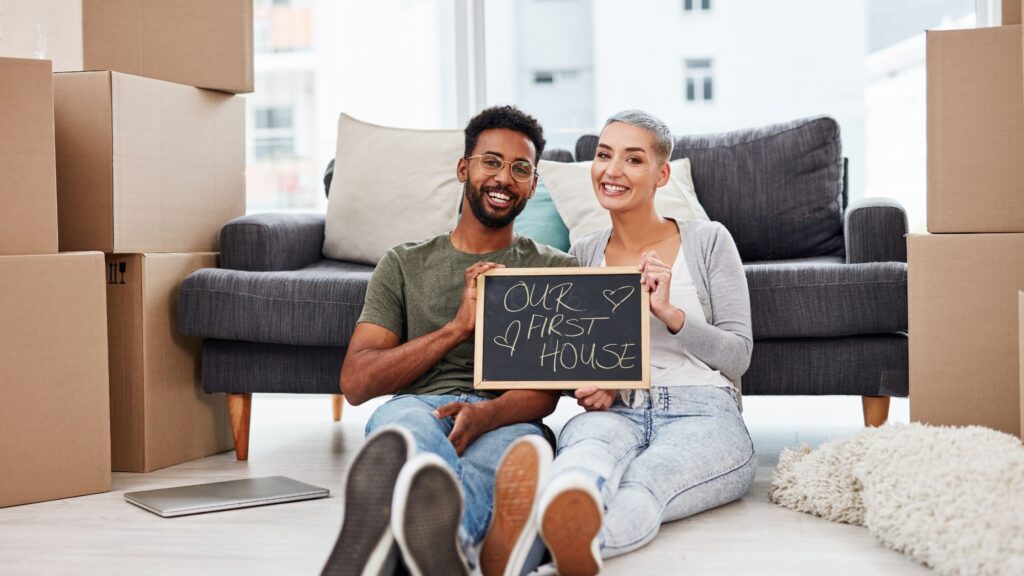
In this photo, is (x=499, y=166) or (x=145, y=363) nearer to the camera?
(x=499, y=166)

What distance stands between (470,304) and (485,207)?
0.19 metres

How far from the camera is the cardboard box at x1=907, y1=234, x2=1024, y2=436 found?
1.95m

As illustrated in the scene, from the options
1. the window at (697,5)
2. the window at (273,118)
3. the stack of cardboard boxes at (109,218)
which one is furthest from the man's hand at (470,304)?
the window at (273,118)

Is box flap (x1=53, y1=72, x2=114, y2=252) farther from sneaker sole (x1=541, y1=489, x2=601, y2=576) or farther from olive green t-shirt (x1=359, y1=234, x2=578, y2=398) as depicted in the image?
sneaker sole (x1=541, y1=489, x2=601, y2=576)

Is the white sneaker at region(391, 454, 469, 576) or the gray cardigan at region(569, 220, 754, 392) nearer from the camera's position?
the white sneaker at region(391, 454, 469, 576)

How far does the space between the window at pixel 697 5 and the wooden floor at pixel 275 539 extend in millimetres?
1773

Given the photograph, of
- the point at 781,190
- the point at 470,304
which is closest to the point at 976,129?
the point at 781,190

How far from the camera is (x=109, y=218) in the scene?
2.26 m

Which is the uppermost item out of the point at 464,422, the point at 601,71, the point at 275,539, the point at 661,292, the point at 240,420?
the point at 601,71

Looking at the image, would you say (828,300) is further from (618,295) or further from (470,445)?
(470,445)

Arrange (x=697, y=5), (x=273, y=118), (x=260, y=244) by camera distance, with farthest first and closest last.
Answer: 1. (x=273, y=118)
2. (x=697, y=5)
3. (x=260, y=244)

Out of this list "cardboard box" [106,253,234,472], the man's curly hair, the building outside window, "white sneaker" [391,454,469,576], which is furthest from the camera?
the building outside window

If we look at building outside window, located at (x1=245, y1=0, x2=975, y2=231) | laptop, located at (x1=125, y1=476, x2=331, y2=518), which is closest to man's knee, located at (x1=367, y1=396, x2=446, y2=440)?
laptop, located at (x1=125, y1=476, x2=331, y2=518)

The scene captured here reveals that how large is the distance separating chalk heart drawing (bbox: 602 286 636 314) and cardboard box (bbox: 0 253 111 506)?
1098mm
